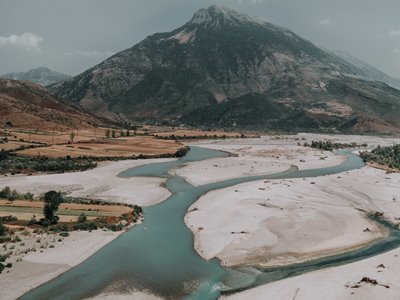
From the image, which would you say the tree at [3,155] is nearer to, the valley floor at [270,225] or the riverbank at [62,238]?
the riverbank at [62,238]

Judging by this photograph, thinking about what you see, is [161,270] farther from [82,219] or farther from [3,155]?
[3,155]

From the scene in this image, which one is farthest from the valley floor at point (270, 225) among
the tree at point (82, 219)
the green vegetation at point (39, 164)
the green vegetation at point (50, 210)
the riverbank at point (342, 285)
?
the green vegetation at point (39, 164)

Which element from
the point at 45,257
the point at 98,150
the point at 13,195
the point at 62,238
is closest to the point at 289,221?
the point at 62,238

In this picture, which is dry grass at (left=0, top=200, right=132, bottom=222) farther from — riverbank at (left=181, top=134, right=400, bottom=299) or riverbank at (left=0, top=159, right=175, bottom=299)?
riverbank at (left=181, top=134, right=400, bottom=299)

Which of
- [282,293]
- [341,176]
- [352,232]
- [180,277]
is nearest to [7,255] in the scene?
[180,277]

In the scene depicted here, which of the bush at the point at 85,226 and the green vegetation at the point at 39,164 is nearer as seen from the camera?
the bush at the point at 85,226

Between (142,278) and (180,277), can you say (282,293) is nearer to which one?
(180,277)

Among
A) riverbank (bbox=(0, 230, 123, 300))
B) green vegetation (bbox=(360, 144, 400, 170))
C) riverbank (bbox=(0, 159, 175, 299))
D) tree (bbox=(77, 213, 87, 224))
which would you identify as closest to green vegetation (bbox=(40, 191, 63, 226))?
tree (bbox=(77, 213, 87, 224))
